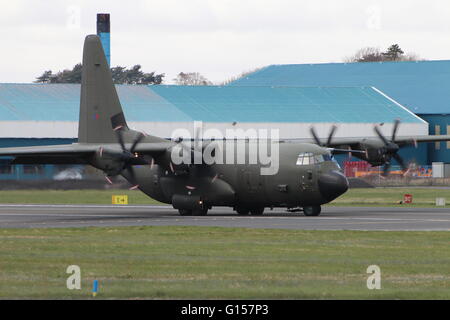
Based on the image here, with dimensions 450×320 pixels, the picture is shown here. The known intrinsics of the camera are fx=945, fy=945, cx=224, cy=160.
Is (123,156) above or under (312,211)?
above

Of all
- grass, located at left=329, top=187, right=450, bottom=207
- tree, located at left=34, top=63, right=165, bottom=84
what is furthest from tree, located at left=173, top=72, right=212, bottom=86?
grass, located at left=329, top=187, right=450, bottom=207

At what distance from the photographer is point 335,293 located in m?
19.9

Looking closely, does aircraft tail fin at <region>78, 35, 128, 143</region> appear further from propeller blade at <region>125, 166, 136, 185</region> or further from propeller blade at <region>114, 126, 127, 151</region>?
propeller blade at <region>125, 166, 136, 185</region>

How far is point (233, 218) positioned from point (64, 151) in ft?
27.8

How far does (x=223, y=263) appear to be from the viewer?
1006 inches

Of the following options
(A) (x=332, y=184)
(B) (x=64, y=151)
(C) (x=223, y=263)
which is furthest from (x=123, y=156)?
(C) (x=223, y=263)

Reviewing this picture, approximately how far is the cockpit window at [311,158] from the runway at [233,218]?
2584mm

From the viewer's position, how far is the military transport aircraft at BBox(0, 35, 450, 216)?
43594 mm

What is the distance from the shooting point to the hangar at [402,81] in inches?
4006

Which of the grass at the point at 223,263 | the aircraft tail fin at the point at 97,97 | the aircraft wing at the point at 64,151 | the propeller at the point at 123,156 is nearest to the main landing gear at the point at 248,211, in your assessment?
the aircraft wing at the point at 64,151

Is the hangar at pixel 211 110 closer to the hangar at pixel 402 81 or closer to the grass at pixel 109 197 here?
the hangar at pixel 402 81

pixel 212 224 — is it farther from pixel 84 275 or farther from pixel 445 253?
pixel 84 275

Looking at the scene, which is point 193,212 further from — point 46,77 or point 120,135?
point 46,77
